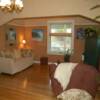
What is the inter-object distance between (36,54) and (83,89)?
666cm

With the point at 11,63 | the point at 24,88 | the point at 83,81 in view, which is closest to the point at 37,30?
the point at 11,63

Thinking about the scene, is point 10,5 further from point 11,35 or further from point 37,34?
point 37,34

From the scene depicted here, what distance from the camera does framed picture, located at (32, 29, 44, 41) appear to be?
9336mm

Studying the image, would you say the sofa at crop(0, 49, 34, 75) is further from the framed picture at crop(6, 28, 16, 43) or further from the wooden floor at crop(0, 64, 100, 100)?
the framed picture at crop(6, 28, 16, 43)

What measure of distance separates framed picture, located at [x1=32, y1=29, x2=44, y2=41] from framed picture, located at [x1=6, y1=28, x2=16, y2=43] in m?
1.20

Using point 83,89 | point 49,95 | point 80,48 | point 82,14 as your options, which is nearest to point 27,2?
point 82,14

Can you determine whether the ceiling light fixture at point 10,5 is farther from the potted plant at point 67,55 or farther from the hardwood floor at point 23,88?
the potted plant at point 67,55

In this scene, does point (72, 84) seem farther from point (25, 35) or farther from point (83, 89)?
point (25, 35)

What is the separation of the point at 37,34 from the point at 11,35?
1585mm

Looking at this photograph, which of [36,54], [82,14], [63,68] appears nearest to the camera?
[63,68]

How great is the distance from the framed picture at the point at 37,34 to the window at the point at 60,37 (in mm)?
517

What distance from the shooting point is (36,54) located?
31.5 feet

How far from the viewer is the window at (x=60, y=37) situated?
8719mm

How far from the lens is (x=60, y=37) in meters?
9.06
